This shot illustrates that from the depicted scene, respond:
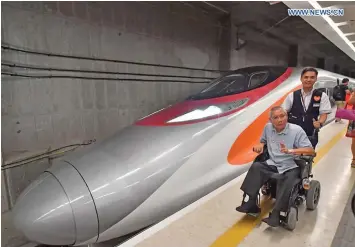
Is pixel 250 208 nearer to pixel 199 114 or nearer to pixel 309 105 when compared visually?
pixel 309 105

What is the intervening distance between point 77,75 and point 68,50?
0.35 meters

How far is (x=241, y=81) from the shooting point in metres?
4.02

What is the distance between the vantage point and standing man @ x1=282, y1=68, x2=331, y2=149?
7.59 ft

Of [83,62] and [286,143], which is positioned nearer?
[286,143]

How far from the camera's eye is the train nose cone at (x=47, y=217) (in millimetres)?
2025

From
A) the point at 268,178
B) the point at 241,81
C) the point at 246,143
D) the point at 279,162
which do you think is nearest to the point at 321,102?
the point at 279,162

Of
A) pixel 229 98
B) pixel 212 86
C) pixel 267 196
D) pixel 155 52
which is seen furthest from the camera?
pixel 155 52

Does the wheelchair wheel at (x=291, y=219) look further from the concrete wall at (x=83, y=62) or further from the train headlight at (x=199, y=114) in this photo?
the concrete wall at (x=83, y=62)

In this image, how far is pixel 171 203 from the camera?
2.56 metres

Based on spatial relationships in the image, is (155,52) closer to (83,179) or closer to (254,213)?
(83,179)

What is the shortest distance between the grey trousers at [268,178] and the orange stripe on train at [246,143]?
1140mm

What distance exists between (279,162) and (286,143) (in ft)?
0.50

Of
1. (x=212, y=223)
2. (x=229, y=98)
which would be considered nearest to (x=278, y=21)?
(x=229, y=98)

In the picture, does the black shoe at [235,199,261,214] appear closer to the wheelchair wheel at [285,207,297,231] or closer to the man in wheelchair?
the man in wheelchair
